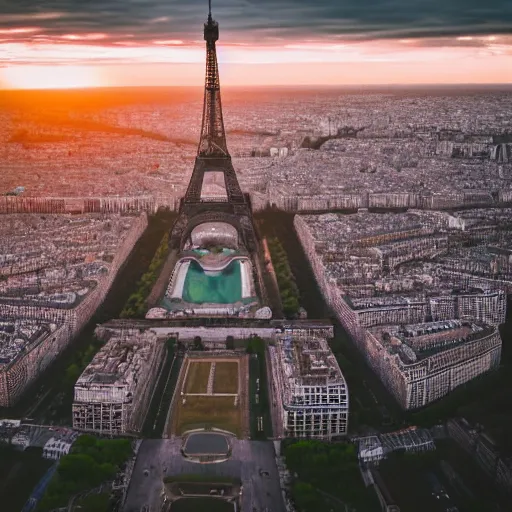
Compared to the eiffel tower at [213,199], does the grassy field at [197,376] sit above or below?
below

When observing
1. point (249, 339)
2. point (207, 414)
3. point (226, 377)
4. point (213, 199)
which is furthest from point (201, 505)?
point (213, 199)

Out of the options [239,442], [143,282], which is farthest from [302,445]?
[143,282]

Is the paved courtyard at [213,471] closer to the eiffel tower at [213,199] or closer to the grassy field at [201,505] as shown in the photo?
the grassy field at [201,505]

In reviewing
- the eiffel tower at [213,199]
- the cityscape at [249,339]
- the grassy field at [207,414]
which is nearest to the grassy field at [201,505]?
the cityscape at [249,339]

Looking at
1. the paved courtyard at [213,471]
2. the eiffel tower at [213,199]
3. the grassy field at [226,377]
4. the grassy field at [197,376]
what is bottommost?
the grassy field at [197,376]

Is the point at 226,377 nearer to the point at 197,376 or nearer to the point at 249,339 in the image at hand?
the point at 197,376

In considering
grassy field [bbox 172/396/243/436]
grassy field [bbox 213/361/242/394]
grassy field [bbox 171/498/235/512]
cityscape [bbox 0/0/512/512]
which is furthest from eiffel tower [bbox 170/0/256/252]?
grassy field [bbox 171/498/235/512]

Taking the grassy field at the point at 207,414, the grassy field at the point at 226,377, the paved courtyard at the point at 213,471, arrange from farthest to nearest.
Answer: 1. the grassy field at the point at 226,377
2. the grassy field at the point at 207,414
3. the paved courtyard at the point at 213,471
